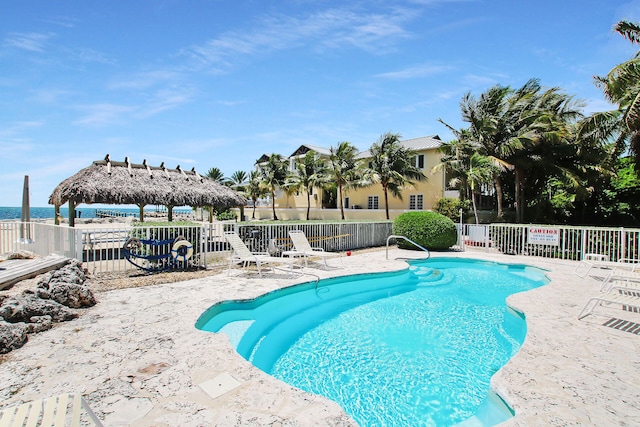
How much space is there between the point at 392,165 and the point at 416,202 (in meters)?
4.64

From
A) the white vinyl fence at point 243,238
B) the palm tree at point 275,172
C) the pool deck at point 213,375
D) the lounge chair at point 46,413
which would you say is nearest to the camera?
the lounge chair at point 46,413

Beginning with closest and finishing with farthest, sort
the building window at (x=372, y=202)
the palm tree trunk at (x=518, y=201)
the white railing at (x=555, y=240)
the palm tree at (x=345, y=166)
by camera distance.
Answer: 1. the white railing at (x=555, y=240)
2. the palm tree trunk at (x=518, y=201)
3. the palm tree at (x=345, y=166)
4. the building window at (x=372, y=202)

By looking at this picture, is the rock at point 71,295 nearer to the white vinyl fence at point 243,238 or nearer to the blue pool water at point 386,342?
the blue pool water at point 386,342

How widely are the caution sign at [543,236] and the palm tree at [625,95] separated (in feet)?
15.6

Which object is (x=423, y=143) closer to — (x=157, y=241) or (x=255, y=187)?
(x=255, y=187)

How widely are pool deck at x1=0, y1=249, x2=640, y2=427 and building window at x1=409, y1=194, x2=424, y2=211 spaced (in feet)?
68.2

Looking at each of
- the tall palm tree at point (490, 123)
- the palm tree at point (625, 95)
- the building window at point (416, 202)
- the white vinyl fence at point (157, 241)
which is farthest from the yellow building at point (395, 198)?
the white vinyl fence at point (157, 241)

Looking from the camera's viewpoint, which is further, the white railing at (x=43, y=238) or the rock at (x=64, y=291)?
the white railing at (x=43, y=238)

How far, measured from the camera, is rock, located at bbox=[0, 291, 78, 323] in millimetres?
4391

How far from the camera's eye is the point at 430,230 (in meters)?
14.3

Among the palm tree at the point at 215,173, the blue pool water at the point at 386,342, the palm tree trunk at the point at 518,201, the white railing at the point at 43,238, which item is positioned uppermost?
the palm tree at the point at 215,173

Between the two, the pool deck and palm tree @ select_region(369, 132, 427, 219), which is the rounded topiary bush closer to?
the pool deck

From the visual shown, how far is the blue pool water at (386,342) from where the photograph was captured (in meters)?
3.68

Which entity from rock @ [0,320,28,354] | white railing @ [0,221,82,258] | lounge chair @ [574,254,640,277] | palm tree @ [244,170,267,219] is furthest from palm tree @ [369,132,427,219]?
rock @ [0,320,28,354]
